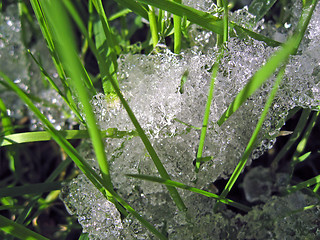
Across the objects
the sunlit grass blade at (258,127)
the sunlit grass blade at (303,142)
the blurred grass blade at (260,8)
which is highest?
the blurred grass blade at (260,8)

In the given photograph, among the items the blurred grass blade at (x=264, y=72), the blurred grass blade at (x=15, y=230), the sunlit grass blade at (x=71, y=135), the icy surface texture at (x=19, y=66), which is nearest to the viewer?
the blurred grass blade at (x=264, y=72)

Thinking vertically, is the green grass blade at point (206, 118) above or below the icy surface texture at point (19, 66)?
below

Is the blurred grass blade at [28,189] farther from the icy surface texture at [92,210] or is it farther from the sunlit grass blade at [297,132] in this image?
the sunlit grass blade at [297,132]

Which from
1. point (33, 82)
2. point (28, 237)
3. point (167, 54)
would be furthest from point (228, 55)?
point (33, 82)

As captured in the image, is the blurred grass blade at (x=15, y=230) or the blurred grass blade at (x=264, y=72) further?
the blurred grass blade at (x=15, y=230)

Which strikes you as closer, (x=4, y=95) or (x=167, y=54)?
(x=167, y=54)

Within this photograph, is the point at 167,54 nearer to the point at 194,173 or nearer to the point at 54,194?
the point at 194,173

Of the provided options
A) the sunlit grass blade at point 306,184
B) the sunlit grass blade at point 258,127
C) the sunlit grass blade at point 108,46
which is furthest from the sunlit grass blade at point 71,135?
the sunlit grass blade at point 306,184

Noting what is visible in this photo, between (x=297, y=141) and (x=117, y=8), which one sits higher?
(x=117, y=8)
